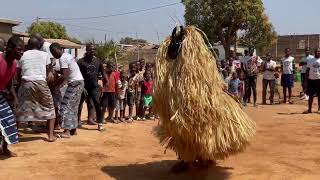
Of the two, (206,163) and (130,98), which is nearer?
(206,163)

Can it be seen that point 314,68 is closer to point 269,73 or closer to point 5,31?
point 269,73

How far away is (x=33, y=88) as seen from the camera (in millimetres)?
7996

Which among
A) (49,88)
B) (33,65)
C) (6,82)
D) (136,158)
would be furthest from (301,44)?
(6,82)

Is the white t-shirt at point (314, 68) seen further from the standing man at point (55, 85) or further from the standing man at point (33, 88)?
the standing man at point (33, 88)

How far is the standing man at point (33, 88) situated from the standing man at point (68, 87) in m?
0.79

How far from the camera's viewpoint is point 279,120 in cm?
1216

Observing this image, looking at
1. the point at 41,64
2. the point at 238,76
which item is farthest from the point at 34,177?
the point at 238,76

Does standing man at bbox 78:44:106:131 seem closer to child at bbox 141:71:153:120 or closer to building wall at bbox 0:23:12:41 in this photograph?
child at bbox 141:71:153:120

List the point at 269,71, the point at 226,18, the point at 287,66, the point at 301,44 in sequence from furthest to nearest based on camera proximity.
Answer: the point at 301,44
the point at 226,18
the point at 287,66
the point at 269,71

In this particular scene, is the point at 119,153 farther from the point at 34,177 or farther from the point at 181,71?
the point at 181,71

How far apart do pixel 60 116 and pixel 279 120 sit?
213 inches

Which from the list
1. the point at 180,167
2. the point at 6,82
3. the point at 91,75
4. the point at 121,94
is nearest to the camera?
the point at 180,167

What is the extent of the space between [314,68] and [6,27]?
15252mm

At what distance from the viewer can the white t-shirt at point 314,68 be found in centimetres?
1333
